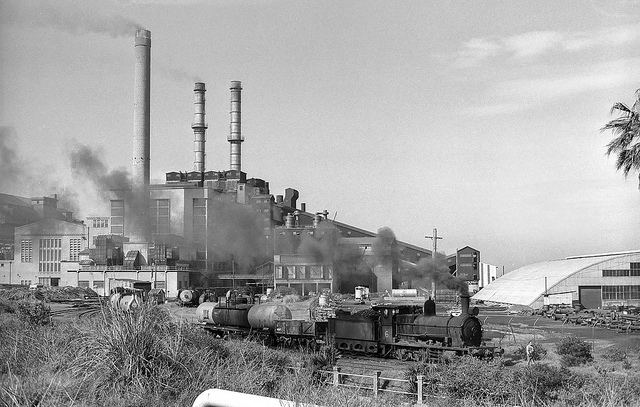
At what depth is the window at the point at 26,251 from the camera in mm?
99181

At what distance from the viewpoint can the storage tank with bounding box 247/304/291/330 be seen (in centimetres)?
3734

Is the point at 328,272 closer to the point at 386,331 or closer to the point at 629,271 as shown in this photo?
the point at 629,271

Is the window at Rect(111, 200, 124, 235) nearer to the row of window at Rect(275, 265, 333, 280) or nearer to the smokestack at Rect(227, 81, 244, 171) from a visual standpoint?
the row of window at Rect(275, 265, 333, 280)

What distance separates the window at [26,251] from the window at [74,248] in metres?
5.52

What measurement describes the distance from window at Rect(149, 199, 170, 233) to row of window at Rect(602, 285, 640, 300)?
62935 mm

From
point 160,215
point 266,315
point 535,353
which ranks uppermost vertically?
point 160,215

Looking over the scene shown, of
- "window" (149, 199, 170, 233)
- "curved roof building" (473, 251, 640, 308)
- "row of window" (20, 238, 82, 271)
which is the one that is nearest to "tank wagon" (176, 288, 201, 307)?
"window" (149, 199, 170, 233)

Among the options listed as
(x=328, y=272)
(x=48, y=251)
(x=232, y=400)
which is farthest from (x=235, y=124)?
(x=232, y=400)

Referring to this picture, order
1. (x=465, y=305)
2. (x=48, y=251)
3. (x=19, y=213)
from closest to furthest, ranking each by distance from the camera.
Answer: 1. (x=465, y=305)
2. (x=19, y=213)
3. (x=48, y=251)

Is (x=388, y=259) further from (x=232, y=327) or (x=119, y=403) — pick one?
(x=119, y=403)

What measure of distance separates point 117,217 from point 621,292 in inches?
2712

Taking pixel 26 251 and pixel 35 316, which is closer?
pixel 35 316

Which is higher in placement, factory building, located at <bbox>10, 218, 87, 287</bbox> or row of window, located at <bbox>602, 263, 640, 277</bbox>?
factory building, located at <bbox>10, 218, 87, 287</bbox>

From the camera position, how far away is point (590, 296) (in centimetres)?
7312
